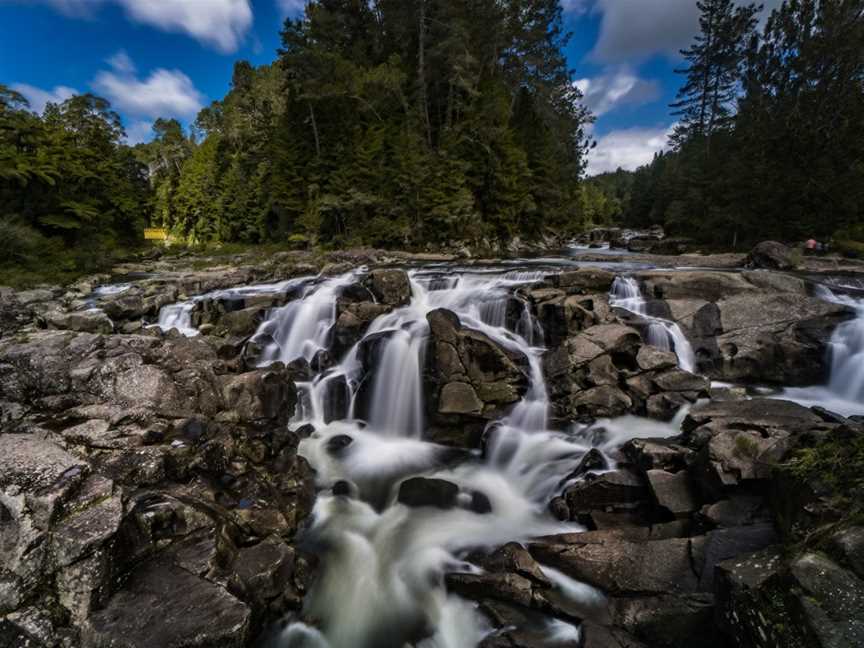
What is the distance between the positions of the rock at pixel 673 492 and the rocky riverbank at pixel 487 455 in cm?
2

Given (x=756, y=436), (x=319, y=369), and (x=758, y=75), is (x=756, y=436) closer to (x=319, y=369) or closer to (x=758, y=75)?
(x=319, y=369)

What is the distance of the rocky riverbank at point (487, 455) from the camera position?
329 cm

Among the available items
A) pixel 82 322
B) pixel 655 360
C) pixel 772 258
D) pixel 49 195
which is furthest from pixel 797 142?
pixel 49 195

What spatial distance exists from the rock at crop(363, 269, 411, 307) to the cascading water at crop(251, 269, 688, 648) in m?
0.42

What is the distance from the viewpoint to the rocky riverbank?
3.29 metres

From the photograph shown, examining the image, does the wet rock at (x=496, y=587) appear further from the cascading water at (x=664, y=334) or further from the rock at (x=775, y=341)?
the rock at (x=775, y=341)

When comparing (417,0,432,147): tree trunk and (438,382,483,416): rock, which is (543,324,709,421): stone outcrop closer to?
(438,382,483,416): rock

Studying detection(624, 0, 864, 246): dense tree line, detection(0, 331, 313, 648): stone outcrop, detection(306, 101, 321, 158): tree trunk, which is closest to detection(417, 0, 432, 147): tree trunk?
detection(306, 101, 321, 158): tree trunk

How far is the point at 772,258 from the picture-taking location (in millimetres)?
15500

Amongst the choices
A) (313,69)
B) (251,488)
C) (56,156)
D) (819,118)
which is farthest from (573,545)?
(56,156)

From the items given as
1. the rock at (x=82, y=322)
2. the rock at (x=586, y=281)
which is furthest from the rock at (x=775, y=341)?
the rock at (x=82, y=322)

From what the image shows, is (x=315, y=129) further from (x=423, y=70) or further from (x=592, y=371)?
(x=592, y=371)

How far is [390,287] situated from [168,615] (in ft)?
30.0

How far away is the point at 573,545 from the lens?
4777 millimetres
